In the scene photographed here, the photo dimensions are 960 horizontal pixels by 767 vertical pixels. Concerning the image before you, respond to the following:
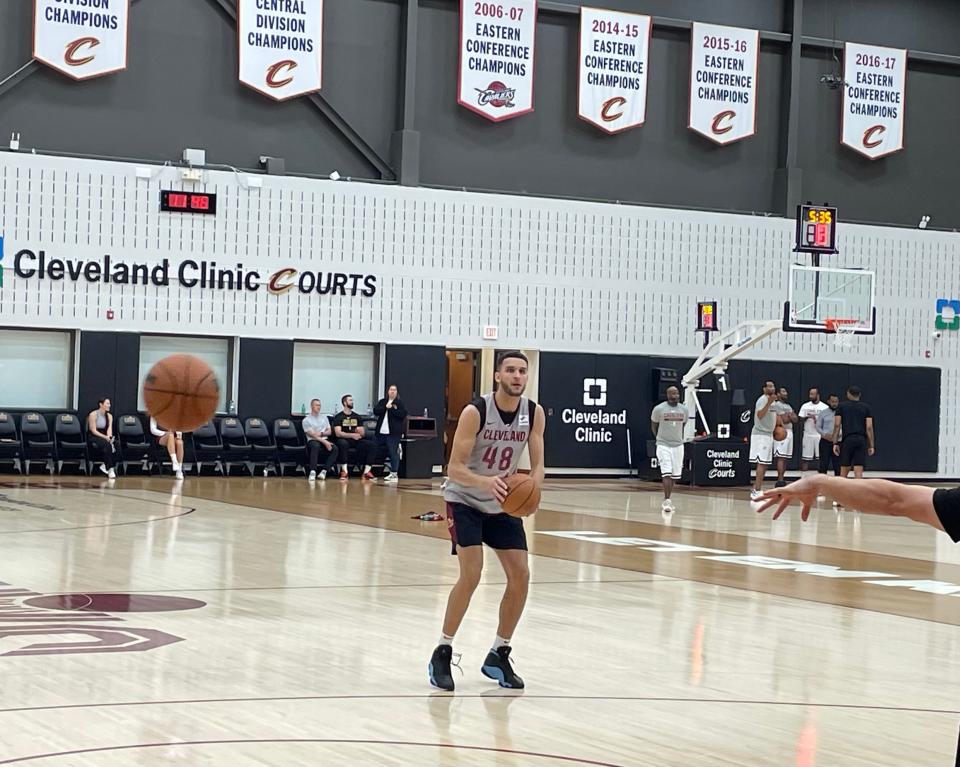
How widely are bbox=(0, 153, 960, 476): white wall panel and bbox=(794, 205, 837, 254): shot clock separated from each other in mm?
4299

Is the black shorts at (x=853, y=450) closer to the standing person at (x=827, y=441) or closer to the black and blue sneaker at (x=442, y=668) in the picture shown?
the standing person at (x=827, y=441)

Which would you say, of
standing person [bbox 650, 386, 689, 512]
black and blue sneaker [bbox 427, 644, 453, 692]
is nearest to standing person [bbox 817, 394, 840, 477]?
standing person [bbox 650, 386, 689, 512]

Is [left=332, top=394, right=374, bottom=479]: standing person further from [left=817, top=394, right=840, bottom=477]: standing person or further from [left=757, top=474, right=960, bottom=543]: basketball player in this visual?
[left=757, top=474, right=960, bottom=543]: basketball player

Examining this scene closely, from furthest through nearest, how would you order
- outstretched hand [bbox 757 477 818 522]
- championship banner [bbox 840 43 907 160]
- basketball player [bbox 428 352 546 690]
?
championship banner [bbox 840 43 907 160]
basketball player [bbox 428 352 546 690]
outstretched hand [bbox 757 477 818 522]

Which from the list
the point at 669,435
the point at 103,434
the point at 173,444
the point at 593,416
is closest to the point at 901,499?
the point at 669,435

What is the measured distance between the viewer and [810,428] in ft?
99.0

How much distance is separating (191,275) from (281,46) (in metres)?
4.70

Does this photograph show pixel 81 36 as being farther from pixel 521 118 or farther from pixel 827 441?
pixel 827 441

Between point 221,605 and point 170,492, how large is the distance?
37.5 ft

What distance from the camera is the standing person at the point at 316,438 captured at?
25.9 metres

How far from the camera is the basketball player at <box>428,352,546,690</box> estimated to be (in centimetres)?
802

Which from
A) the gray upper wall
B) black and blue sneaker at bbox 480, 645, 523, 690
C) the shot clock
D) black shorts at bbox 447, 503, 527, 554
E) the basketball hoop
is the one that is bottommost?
black and blue sneaker at bbox 480, 645, 523, 690

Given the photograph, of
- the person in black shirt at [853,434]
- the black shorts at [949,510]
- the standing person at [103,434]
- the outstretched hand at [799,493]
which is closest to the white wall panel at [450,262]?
the standing person at [103,434]

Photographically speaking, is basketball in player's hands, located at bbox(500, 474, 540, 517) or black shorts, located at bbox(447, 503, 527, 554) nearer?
basketball in player's hands, located at bbox(500, 474, 540, 517)
